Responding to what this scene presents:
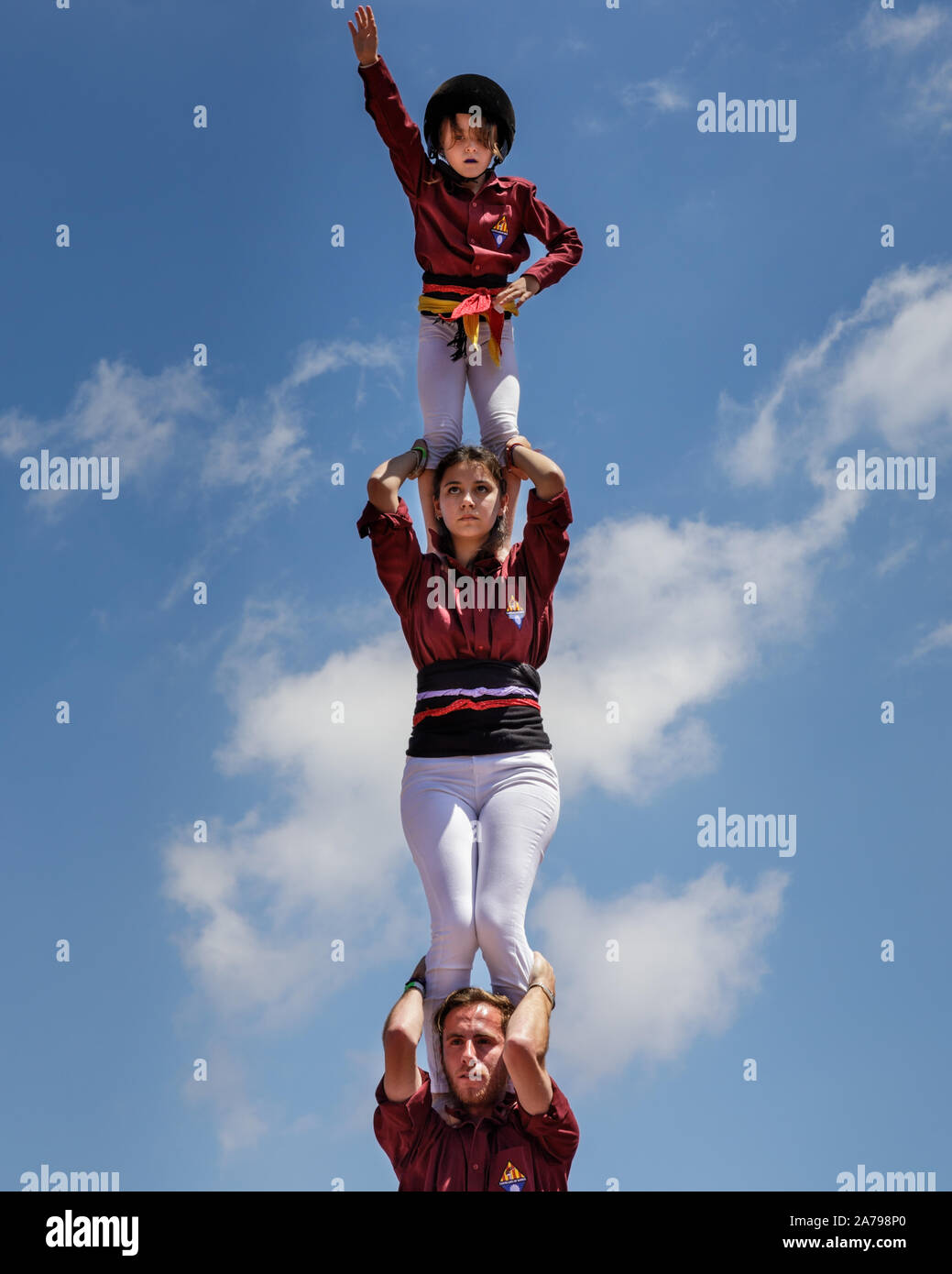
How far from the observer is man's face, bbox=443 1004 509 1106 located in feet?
26.8

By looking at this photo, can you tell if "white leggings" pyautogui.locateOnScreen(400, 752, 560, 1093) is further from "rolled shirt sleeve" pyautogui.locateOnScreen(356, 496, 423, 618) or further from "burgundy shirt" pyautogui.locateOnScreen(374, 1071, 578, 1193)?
"rolled shirt sleeve" pyautogui.locateOnScreen(356, 496, 423, 618)

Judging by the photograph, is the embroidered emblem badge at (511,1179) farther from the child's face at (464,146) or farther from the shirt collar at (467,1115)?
the child's face at (464,146)

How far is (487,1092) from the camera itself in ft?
27.4

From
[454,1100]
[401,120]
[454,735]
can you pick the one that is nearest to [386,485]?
[454,735]

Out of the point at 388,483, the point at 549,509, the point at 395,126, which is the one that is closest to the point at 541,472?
the point at 549,509

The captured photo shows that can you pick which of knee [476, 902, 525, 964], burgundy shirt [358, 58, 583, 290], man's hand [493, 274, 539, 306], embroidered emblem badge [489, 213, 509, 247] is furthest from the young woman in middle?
embroidered emblem badge [489, 213, 509, 247]

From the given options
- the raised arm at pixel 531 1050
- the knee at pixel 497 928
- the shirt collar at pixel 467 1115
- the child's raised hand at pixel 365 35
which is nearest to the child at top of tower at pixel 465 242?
the child's raised hand at pixel 365 35

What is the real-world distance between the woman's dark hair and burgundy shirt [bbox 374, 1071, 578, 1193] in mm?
3436

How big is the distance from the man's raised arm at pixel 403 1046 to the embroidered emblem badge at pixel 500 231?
526cm

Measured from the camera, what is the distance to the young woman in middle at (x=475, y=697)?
8.50m
